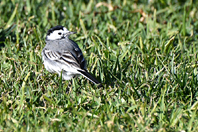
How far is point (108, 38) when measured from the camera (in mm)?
6754

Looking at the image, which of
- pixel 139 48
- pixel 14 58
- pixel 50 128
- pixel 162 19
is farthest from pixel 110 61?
pixel 162 19

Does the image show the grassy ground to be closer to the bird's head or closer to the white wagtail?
the white wagtail

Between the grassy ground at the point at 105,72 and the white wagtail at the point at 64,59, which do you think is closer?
the grassy ground at the point at 105,72

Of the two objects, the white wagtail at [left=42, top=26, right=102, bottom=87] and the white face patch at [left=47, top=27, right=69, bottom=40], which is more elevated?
the white face patch at [left=47, top=27, right=69, bottom=40]

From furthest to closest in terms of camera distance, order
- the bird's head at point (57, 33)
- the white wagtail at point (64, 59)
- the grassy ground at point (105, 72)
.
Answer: the bird's head at point (57, 33) < the white wagtail at point (64, 59) < the grassy ground at point (105, 72)

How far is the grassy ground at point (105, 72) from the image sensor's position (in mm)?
4199

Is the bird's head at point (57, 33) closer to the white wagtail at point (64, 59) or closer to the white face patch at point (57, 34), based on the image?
the white face patch at point (57, 34)

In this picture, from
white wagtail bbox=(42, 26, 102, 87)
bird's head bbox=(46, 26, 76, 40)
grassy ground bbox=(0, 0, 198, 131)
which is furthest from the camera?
bird's head bbox=(46, 26, 76, 40)

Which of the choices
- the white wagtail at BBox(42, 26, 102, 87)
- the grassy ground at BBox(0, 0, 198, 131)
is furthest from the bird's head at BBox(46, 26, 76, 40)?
the grassy ground at BBox(0, 0, 198, 131)

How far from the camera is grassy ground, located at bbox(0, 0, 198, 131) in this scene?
165 inches

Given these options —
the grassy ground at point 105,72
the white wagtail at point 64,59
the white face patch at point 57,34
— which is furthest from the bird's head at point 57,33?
the grassy ground at point 105,72

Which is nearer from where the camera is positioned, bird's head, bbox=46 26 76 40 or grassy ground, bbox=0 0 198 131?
grassy ground, bbox=0 0 198 131

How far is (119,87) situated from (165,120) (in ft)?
3.20

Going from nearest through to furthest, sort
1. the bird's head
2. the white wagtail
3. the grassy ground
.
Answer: the grassy ground → the white wagtail → the bird's head
